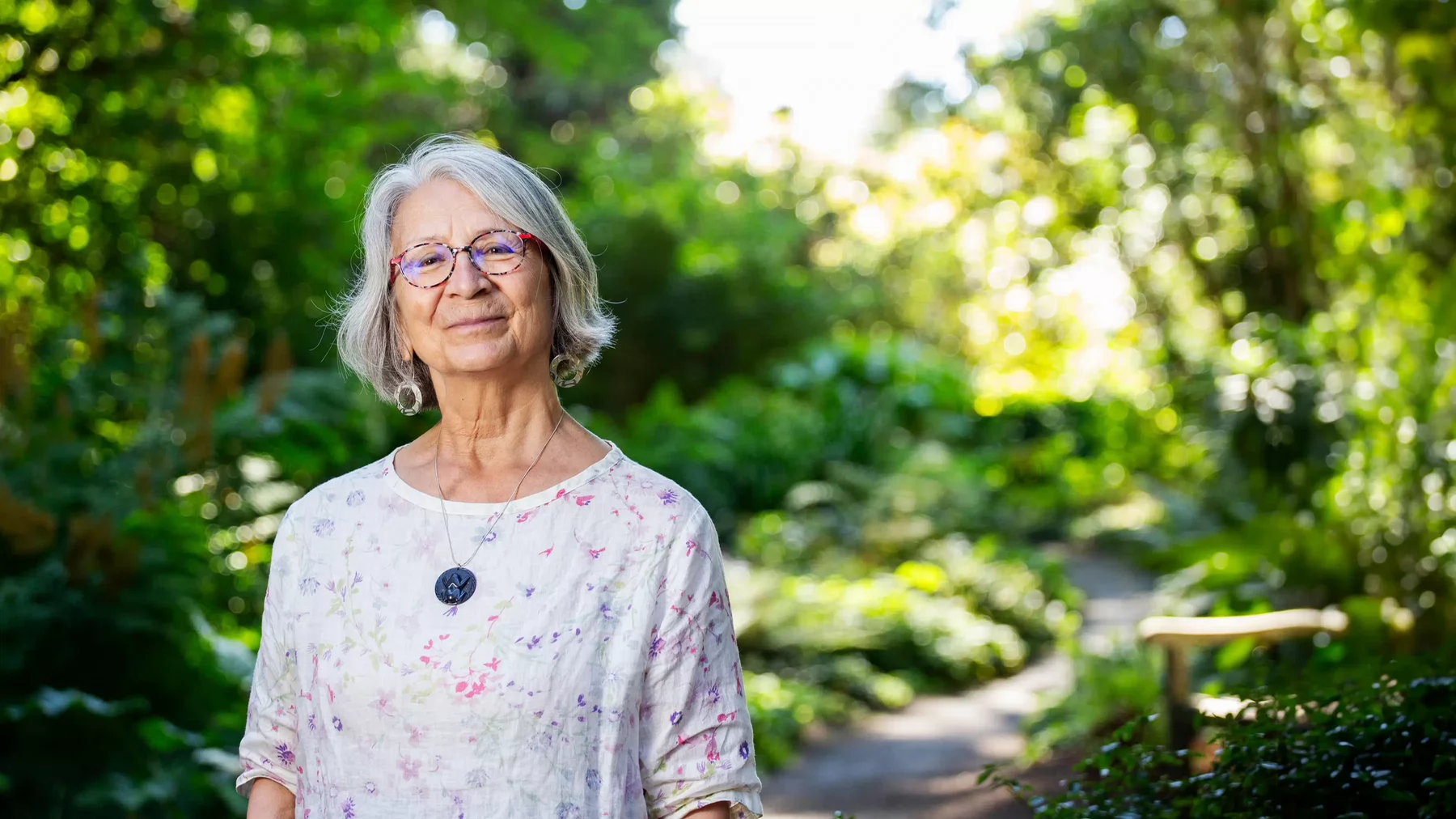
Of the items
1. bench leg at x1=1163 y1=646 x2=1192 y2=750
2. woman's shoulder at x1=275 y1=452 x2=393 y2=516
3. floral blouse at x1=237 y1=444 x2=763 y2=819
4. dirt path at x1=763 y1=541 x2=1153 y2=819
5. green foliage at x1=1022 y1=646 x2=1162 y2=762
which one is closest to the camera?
floral blouse at x1=237 y1=444 x2=763 y2=819

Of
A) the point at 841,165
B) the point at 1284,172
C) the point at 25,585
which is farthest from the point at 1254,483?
the point at 841,165

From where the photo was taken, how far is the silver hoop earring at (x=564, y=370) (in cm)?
228

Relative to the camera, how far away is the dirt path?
664 cm

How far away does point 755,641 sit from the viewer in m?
9.90

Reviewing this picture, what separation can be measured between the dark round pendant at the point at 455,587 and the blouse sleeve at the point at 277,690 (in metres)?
0.29

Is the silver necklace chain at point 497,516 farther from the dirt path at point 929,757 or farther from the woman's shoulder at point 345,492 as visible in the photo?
the dirt path at point 929,757

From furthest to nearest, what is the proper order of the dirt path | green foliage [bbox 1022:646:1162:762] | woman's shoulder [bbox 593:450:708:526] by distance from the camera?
green foliage [bbox 1022:646:1162:762] < the dirt path < woman's shoulder [bbox 593:450:708:526]

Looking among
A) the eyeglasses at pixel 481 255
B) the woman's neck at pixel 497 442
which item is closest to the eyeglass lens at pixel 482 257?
the eyeglasses at pixel 481 255

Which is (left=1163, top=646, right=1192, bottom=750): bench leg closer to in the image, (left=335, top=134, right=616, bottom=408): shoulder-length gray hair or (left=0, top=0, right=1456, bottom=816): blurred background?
(left=0, top=0, right=1456, bottom=816): blurred background

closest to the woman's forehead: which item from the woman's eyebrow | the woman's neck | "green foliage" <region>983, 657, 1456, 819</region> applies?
the woman's eyebrow

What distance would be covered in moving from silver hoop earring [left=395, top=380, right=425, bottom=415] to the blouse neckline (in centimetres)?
21

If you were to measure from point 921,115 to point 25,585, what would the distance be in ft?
73.6

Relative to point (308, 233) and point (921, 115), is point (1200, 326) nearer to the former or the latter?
point (921, 115)

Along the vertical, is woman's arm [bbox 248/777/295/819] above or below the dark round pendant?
below
